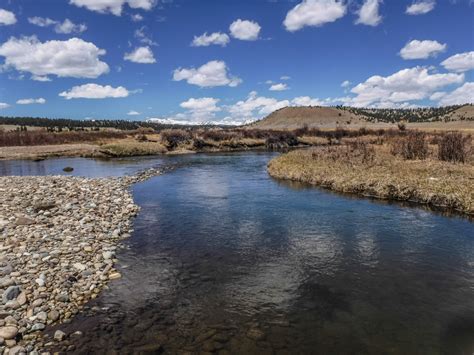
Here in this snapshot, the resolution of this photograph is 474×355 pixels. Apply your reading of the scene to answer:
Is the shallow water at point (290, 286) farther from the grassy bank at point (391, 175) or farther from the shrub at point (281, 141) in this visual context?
the shrub at point (281, 141)

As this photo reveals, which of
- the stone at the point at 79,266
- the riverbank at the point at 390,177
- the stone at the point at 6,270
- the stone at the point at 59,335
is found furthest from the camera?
the riverbank at the point at 390,177

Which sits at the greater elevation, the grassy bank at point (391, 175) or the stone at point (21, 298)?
the grassy bank at point (391, 175)

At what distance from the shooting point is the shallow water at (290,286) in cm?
870

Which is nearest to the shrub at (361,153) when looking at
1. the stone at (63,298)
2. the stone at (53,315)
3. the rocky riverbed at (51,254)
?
the rocky riverbed at (51,254)

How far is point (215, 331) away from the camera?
29.7ft

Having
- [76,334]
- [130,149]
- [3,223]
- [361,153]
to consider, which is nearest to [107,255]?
[76,334]

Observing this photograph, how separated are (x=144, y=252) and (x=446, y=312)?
33.7ft

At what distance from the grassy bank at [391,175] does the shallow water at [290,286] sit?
2.73 m

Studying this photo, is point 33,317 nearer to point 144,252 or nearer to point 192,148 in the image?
point 144,252

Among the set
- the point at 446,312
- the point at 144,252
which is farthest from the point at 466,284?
the point at 144,252

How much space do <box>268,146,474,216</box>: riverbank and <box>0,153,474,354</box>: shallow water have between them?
268 cm

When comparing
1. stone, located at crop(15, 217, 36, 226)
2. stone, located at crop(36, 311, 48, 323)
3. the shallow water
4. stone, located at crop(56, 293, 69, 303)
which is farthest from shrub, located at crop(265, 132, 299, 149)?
stone, located at crop(36, 311, 48, 323)

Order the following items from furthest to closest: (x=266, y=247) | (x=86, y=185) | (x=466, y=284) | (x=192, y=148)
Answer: (x=192, y=148) → (x=86, y=185) → (x=266, y=247) → (x=466, y=284)

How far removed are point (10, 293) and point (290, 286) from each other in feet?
26.2
